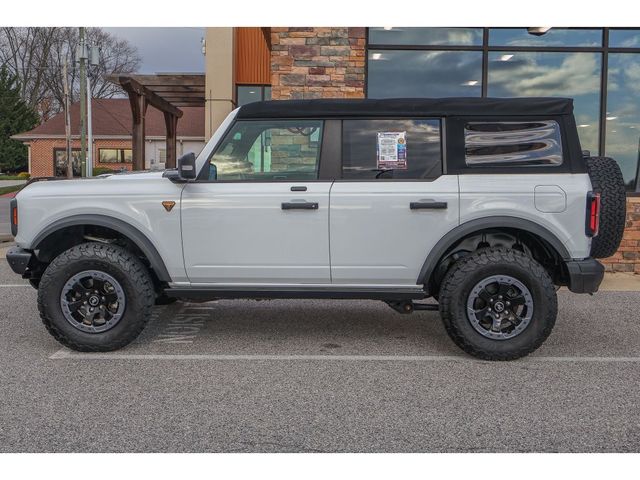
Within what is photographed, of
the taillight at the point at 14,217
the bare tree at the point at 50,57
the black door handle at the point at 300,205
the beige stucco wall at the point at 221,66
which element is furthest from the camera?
the bare tree at the point at 50,57

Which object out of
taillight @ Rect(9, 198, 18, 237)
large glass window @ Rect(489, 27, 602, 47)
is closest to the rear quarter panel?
taillight @ Rect(9, 198, 18, 237)

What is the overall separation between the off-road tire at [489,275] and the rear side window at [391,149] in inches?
30.8

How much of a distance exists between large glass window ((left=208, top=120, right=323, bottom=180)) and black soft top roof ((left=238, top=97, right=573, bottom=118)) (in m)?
0.08

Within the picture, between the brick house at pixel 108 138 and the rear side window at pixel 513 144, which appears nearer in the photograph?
the rear side window at pixel 513 144

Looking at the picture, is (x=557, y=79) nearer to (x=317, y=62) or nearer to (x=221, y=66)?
(x=317, y=62)

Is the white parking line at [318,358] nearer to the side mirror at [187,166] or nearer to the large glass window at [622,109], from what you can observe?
the side mirror at [187,166]

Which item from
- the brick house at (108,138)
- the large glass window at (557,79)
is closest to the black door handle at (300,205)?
the large glass window at (557,79)

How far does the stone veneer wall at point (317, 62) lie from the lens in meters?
9.50

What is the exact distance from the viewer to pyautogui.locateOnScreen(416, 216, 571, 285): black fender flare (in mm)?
4891

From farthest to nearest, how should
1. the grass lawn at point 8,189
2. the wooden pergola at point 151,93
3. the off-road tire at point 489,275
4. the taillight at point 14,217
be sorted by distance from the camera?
the grass lawn at point 8,189, the wooden pergola at point 151,93, the taillight at point 14,217, the off-road tire at point 489,275

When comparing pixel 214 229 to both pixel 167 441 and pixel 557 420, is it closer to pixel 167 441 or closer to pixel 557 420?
pixel 167 441

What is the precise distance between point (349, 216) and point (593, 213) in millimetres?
1783

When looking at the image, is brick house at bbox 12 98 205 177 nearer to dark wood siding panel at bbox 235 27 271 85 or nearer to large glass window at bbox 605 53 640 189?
dark wood siding panel at bbox 235 27 271 85

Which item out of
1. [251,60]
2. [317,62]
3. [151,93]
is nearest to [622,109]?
[317,62]
